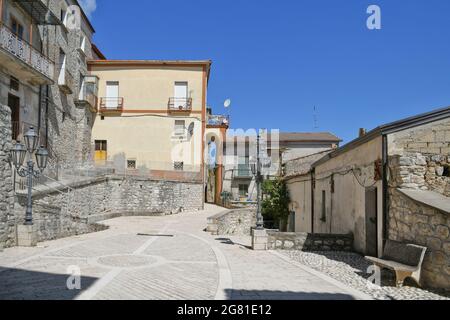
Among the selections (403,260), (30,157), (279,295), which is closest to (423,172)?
(403,260)

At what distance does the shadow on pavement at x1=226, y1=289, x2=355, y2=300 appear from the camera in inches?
225

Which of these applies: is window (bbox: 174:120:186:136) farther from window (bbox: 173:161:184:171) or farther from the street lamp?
the street lamp

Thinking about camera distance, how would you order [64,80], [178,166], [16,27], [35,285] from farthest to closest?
[178,166] < [64,80] < [16,27] < [35,285]

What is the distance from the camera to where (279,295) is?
19.3 ft

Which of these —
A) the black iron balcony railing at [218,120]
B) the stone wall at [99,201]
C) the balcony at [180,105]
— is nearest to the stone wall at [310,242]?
the stone wall at [99,201]

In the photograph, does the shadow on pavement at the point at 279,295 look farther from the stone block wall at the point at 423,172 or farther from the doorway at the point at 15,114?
the doorway at the point at 15,114

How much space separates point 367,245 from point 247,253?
3275mm

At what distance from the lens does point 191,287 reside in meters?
6.30

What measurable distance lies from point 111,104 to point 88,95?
2378mm

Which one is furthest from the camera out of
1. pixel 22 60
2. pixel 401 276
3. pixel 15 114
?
pixel 15 114

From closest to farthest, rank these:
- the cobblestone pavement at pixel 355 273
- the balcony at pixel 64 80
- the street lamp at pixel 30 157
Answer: the cobblestone pavement at pixel 355 273 < the street lamp at pixel 30 157 < the balcony at pixel 64 80

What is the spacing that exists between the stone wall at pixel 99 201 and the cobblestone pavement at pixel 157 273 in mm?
1293

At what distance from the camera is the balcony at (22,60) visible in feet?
50.3

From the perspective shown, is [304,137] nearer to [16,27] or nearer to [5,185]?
[16,27]
